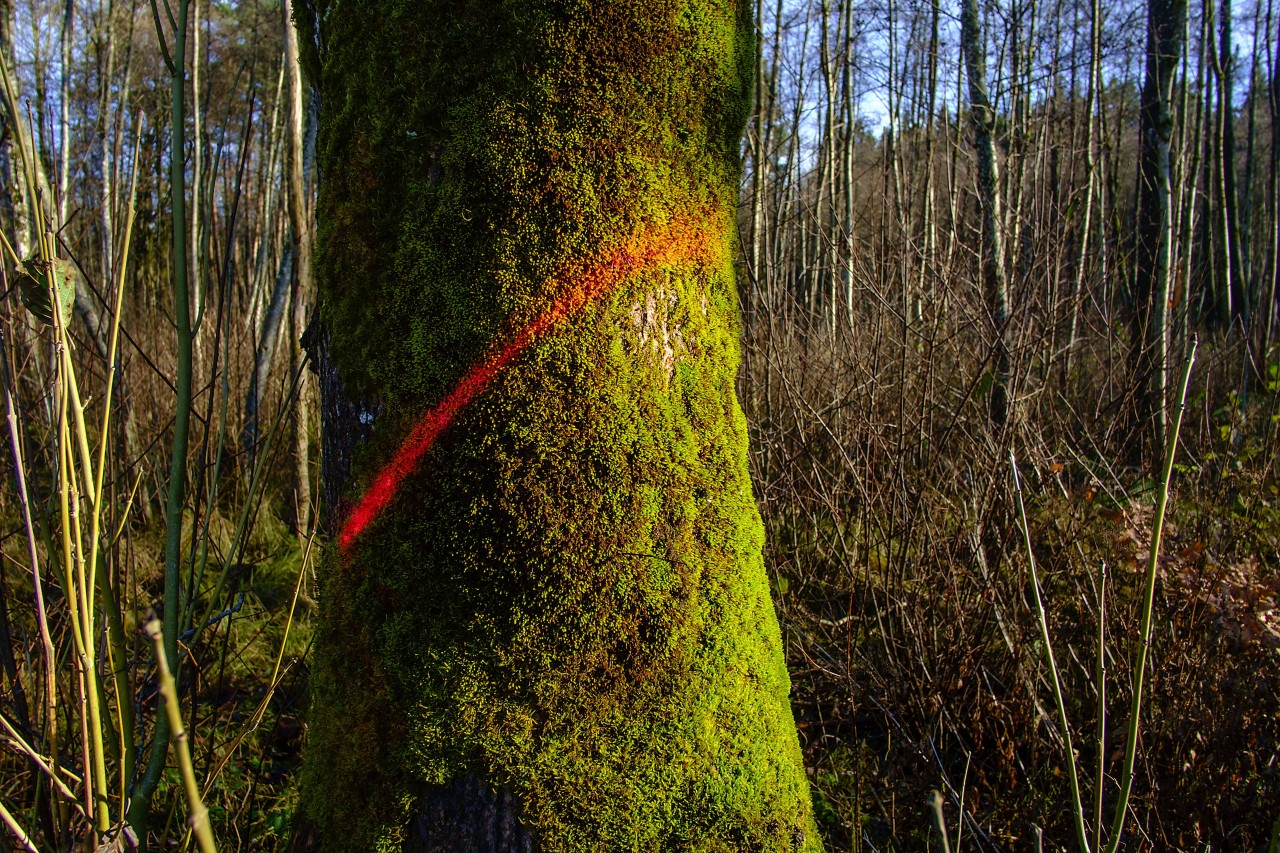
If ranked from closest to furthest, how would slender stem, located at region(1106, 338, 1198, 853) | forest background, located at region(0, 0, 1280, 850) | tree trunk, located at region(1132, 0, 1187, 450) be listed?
slender stem, located at region(1106, 338, 1198, 853)
forest background, located at region(0, 0, 1280, 850)
tree trunk, located at region(1132, 0, 1187, 450)

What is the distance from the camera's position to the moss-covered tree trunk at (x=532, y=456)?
1136mm

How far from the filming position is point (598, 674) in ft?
3.74

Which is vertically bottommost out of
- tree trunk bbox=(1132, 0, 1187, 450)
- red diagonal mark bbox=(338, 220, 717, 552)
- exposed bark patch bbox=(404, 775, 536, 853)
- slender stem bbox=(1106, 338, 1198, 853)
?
exposed bark patch bbox=(404, 775, 536, 853)

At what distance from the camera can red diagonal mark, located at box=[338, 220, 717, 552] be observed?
3.76 ft

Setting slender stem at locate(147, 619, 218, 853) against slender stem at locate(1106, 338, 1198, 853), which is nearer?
slender stem at locate(147, 619, 218, 853)

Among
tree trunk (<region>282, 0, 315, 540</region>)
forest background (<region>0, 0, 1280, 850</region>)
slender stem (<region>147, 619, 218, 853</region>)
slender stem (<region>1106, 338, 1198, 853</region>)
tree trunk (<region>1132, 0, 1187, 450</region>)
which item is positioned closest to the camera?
slender stem (<region>147, 619, 218, 853</region>)

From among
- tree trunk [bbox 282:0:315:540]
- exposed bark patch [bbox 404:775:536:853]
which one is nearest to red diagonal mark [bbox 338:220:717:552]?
exposed bark patch [bbox 404:775:536:853]

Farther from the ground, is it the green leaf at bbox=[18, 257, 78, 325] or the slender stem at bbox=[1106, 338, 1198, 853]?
the green leaf at bbox=[18, 257, 78, 325]

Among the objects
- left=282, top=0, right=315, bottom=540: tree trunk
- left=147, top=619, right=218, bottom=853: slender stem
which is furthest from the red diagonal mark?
left=282, top=0, right=315, bottom=540: tree trunk

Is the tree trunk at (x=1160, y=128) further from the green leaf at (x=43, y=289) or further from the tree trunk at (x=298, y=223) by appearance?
the green leaf at (x=43, y=289)

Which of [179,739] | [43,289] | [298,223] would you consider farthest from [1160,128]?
[179,739]

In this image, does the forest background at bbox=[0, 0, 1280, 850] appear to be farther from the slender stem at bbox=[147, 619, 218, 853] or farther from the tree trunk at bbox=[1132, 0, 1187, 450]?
the tree trunk at bbox=[1132, 0, 1187, 450]

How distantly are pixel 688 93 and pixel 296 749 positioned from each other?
9.11ft

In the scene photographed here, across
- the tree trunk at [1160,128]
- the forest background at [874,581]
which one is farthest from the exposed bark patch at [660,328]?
the tree trunk at [1160,128]
